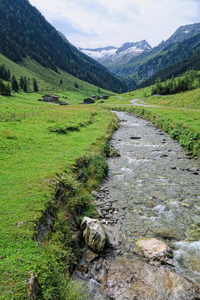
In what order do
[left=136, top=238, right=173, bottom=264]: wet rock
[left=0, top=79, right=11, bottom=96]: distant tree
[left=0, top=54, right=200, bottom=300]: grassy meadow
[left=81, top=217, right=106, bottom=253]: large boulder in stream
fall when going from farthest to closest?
[left=0, top=79, right=11, bottom=96]: distant tree
[left=81, top=217, right=106, bottom=253]: large boulder in stream
[left=136, top=238, right=173, bottom=264]: wet rock
[left=0, top=54, right=200, bottom=300]: grassy meadow

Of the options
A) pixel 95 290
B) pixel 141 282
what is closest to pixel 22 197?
pixel 95 290

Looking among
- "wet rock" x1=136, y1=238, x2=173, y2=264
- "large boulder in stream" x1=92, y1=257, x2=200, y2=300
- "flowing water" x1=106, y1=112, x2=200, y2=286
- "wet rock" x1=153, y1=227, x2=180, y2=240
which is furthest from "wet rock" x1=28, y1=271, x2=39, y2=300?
"wet rock" x1=153, y1=227, x2=180, y2=240

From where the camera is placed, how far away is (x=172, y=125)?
116 feet

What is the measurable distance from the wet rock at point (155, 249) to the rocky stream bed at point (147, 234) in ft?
0.11

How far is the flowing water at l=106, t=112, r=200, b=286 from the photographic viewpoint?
9375 mm

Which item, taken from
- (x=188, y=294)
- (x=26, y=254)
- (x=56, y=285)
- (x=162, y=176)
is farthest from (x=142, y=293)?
(x=162, y=176)

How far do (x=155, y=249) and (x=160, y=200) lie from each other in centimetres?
517

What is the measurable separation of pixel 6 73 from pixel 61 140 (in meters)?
143

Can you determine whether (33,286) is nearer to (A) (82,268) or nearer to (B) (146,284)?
(A) (82,268)

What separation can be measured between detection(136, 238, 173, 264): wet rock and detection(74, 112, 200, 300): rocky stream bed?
34 millimetres

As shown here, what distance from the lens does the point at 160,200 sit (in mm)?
13484

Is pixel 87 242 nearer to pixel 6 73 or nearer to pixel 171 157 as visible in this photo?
pixel 171 157

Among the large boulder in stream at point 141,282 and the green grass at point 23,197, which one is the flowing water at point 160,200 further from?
the green grass at point 23,197

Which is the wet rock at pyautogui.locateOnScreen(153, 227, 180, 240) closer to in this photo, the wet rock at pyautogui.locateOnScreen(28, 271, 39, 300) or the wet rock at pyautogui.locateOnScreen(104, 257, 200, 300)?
the wet rock at pyautogui.locateOnScreen(104, 257, 200, 300)
